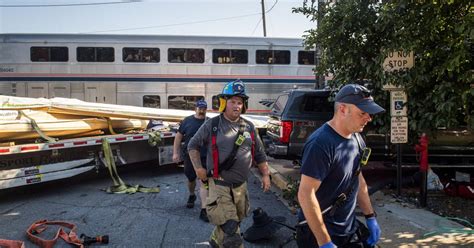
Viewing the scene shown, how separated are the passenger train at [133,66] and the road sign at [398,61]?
400 inches

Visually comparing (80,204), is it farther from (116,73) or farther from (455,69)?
(116,73)

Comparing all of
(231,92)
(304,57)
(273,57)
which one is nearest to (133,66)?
(273,57)

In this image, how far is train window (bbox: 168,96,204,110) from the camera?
642 inches

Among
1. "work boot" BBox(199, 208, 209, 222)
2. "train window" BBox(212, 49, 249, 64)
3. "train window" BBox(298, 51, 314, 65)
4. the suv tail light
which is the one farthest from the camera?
"train window" BBox(298, 51, 314, 65)

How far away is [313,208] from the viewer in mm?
2465

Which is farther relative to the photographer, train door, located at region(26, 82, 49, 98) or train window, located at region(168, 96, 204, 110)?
train window, located at region(168, 96, 204, 110)

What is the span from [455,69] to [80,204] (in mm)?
5596

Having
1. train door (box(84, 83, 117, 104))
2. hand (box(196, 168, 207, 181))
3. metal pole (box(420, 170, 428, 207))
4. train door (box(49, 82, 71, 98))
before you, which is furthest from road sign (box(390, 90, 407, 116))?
train door (box(49, 82, 71, 98))

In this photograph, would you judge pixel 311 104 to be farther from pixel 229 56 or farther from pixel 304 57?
pixel 304 57

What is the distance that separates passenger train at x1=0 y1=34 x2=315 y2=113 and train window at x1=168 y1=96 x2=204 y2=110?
0.03 meters

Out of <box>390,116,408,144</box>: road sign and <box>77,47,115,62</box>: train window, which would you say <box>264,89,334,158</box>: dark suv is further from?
<box>77,47,115,62</box>: train window

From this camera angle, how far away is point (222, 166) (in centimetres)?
396

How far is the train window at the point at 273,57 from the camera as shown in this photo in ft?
54.0

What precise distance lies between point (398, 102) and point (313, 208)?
4.28m
